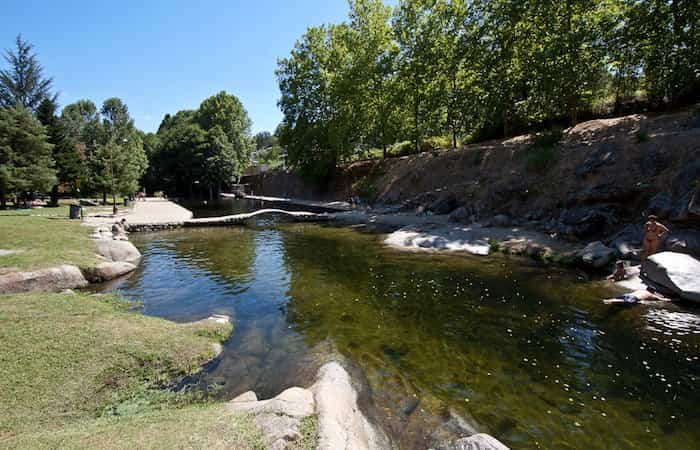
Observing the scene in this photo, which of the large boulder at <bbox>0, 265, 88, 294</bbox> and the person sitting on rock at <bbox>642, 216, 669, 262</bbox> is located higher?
the person sitting on rock at <bbox>642, 216, 669, 262</bbox>

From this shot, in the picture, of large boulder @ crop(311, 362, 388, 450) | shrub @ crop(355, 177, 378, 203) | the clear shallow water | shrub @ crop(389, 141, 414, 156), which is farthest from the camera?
shrub @ crop(389, 141, 414, 156)

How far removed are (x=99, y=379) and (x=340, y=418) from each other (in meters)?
3.96

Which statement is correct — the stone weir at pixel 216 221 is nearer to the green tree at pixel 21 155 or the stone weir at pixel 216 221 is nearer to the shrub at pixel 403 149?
the green tree at pixel 21 155

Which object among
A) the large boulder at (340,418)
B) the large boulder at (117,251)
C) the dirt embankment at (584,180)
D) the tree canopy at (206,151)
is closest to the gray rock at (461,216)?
the dirt embankment at (584,180)

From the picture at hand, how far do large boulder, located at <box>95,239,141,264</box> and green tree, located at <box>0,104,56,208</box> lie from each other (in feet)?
55.6

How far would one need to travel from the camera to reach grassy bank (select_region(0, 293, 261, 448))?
11.6ft

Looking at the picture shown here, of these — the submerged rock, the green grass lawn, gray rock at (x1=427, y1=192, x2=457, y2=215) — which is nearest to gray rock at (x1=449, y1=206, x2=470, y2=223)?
gray rock at (x1=427, y1=192, x2=457, y2=215)

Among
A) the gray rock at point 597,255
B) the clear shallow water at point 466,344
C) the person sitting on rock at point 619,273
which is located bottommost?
the clear shallow water at point 466,344

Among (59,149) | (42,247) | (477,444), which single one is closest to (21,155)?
(59,149)

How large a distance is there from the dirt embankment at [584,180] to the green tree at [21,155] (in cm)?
2990

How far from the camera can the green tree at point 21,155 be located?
24375 mm

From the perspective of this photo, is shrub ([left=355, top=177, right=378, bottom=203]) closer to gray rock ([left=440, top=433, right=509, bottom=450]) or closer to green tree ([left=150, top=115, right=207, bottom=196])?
green tree ([left=150, top=115, right=207, bottom=196])

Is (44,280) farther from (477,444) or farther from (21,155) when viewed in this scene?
(21,155)

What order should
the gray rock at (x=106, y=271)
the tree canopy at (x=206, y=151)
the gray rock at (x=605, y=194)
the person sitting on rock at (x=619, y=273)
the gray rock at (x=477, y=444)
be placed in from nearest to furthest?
the gray rock at (x=477, y=444)
the person sitting on rock at (x=619, y=273)
the gray rock at (x=106, y=271)
the gray rock at (x=605, y=194)
the tree canopy at (x=206, y=151)
